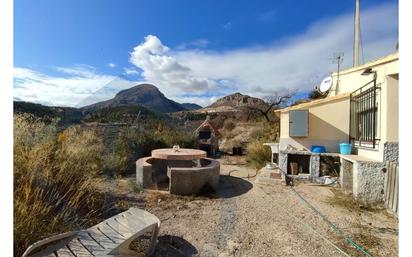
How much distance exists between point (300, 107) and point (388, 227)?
4.85 meters

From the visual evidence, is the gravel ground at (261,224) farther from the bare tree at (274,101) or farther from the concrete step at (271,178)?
the bare tree at (274,101)

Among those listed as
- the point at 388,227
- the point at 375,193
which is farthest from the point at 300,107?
the point at 388,227

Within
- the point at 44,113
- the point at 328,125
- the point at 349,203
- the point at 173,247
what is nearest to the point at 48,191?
the point at 173,247

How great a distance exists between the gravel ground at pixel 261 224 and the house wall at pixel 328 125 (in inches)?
79.1

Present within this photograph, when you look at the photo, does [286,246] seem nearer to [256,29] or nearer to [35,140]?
[35,140]

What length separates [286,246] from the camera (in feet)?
12.0

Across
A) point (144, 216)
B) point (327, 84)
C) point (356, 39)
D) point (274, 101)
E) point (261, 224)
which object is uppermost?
point (356, 39)

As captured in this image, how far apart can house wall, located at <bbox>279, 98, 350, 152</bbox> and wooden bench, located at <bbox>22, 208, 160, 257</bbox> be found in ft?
21.5

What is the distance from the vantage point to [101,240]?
2.88 meters

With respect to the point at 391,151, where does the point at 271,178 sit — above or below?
below

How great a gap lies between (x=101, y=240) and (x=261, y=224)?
280 centimetres

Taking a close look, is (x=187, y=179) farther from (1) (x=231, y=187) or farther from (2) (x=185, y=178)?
(1) (x=231, y=187)

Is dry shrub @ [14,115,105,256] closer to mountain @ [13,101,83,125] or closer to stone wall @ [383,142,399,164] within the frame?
mountain @ [13,101,83,125]

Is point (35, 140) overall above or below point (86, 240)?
above
